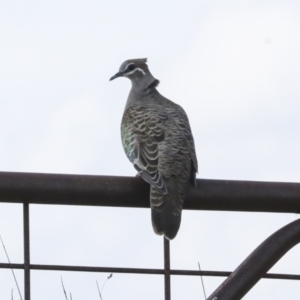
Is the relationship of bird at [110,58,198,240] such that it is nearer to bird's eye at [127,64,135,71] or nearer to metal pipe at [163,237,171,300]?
bird's eye at [127,64,135,71]

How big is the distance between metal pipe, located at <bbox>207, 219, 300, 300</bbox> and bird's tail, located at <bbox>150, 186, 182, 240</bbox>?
3.32 feet

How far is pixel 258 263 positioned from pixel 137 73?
4.31 metres

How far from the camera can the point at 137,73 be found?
22.2 feet

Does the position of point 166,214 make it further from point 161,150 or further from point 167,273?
point 167,273

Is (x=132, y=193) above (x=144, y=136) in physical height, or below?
below

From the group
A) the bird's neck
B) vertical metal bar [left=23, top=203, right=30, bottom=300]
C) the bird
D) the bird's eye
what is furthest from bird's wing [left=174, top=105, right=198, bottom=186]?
vertical metal bar [left=23, top=203, right=30, bottom=300]

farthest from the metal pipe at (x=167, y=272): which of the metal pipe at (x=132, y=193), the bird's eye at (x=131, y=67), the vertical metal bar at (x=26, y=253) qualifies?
the bird's eye at (x=131, y=67)

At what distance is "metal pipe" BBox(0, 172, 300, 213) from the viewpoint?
257cm

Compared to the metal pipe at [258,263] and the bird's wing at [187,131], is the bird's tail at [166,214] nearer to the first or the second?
the bird's wing at [187,131]

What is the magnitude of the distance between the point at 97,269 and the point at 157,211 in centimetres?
122

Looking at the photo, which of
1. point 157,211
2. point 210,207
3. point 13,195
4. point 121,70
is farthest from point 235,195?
point 121,70

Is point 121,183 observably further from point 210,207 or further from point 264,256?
point 264,256

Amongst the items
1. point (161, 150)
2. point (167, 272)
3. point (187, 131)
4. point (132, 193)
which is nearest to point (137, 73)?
point (187, 131)

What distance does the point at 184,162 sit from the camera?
4559 mm
